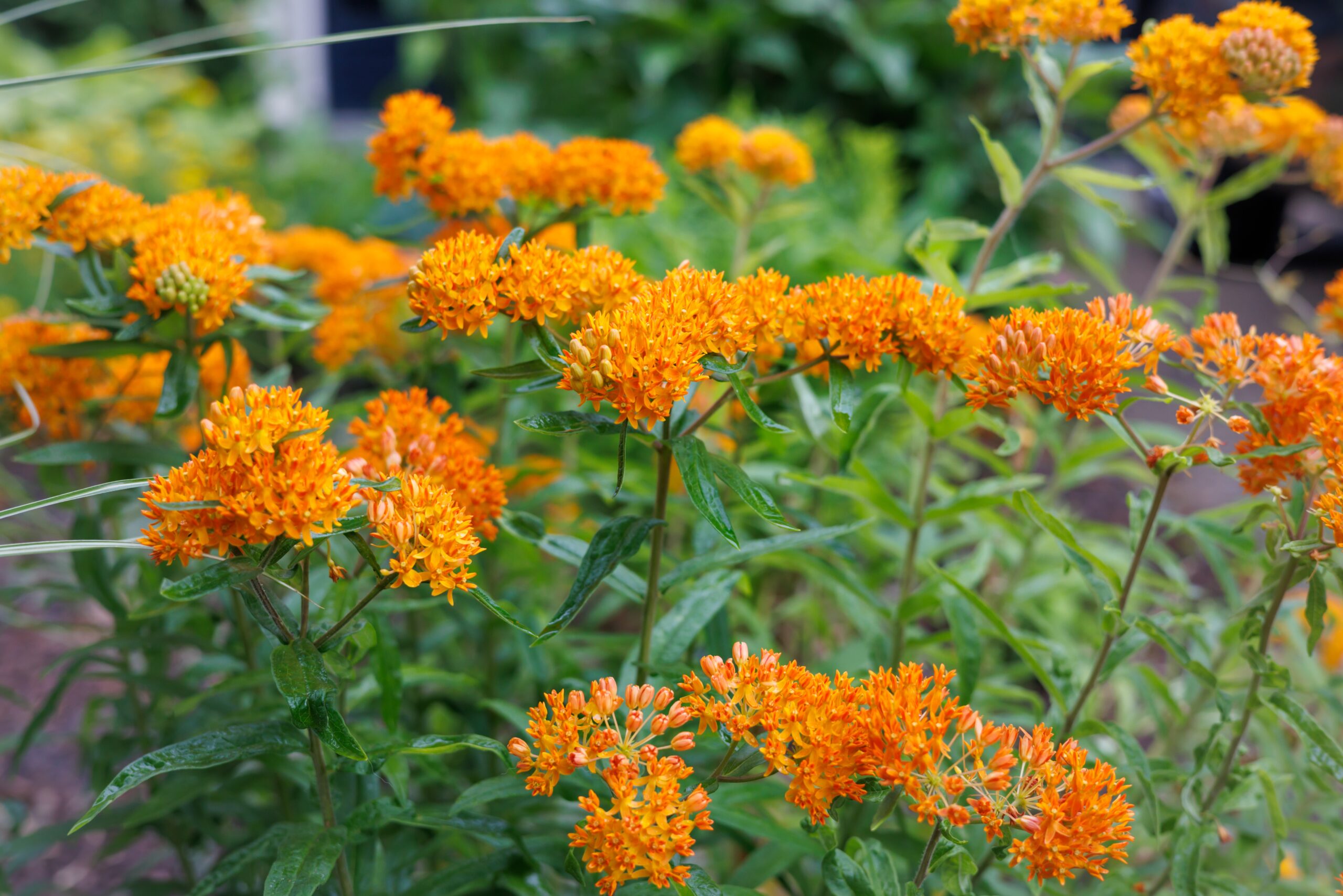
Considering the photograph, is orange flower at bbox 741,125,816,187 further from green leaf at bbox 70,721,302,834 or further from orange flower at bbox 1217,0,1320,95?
green leaf at bbox 70,721,302,834

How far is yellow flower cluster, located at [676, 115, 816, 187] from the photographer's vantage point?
1.88 m

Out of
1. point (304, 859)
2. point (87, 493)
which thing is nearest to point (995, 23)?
point (87, 493)

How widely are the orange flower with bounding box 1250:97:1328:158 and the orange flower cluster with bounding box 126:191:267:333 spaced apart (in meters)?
1.90

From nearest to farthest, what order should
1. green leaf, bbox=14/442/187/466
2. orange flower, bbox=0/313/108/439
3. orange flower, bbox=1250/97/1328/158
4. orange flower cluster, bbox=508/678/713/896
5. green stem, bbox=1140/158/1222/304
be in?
orange flower cluster, bbox=508/678/713/896, green leaf, bbox=14/442/187/466, orange flower, bbox=0/313/108/439, orange flower, bbox=1250/97/1328/158, green stem, bbox=1140/158/1222/304

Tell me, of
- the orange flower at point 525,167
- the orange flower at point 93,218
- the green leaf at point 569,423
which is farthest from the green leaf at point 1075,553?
the orange flower at point 93,218

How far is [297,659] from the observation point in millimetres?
947

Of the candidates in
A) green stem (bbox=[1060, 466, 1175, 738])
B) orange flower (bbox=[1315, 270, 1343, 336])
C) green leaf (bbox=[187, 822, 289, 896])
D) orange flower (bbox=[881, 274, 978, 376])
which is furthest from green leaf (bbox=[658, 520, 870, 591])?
orange flower (bbox=[1315, 270, 1343, 336])

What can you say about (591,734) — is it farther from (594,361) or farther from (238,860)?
(238,860)

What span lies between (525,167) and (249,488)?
794mm

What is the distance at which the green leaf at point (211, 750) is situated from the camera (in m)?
0.92

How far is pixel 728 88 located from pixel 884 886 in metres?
4.96

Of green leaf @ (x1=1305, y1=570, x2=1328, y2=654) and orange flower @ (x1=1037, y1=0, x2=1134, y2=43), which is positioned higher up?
orange flower @ (x1=1037, y1=0, x2=1134, y2=43)

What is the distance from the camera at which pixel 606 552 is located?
42.2 inches

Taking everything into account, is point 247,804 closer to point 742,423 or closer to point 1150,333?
point 742,423
